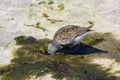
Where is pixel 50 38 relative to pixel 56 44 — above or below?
above

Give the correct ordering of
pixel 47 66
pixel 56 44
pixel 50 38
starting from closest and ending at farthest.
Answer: pixel 47 66 → pixel 56 44 → pixel 50 38

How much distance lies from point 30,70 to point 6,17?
652cm

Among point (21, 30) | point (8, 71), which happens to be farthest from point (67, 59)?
point (21, 30)

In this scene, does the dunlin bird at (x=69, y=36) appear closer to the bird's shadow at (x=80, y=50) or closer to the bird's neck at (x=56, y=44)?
the bird's neck at (x=56, y=44)

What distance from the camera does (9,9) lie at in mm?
23484

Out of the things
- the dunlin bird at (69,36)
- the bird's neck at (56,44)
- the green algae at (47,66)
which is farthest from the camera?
the bird's neck at (56,44)

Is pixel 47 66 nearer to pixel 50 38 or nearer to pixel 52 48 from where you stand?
pixel 52 48

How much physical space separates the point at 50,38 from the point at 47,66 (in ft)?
11.0

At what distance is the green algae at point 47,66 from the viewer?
16.6 metres

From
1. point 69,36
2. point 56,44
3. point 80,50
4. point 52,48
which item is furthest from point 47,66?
point 80,50

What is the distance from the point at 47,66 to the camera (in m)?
17.2

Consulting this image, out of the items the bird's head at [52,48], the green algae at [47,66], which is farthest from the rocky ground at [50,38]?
the bird's head at [52,48]

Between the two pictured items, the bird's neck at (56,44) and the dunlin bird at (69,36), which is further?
the bird's neck at (56,44)

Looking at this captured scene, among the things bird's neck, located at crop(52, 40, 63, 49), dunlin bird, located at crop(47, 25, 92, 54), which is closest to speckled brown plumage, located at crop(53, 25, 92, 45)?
dunlin bird, located at crop(47, 25, 92, 54)
